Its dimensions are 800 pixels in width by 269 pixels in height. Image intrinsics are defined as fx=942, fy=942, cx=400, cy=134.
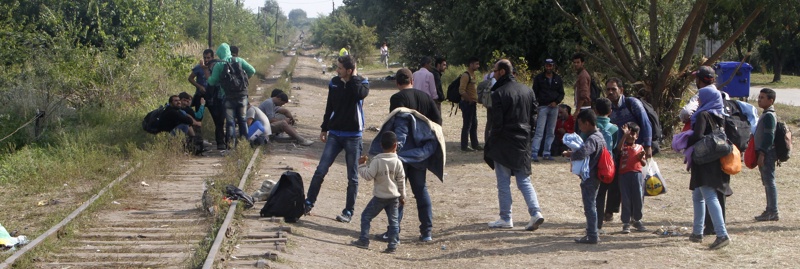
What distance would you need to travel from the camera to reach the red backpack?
823cm

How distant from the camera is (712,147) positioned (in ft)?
25.9

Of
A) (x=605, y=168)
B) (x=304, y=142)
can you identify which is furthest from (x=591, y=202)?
(x=304, y=142)

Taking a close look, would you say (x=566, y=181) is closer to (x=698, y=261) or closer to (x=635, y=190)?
(x=635, y=190)

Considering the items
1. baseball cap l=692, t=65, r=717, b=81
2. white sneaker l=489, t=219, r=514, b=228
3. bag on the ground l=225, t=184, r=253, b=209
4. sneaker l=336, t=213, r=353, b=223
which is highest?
baseball cap l=692, t=65, r=717, b=81

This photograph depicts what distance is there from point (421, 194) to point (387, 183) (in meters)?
0.65

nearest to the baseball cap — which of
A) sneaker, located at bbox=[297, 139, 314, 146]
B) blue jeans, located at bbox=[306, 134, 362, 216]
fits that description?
blue jeans, located at bbox=[306, 134, 362, 216]

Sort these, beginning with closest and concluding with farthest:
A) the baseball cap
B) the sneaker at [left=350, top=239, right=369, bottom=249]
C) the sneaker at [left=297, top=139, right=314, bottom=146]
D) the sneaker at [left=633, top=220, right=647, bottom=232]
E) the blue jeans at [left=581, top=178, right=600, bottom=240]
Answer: the baseball cap
the blue jeans at [left=581, top=178, right=600, bottom=240]
the sneaker at [left=350, top=239, right=369, bottom=249]
the sneaker at [left=633, top=220, right=647, bottom=232]
the sneaker at [left=297, top=139, right=314, bottom=146]

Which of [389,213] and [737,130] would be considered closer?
[737,130]

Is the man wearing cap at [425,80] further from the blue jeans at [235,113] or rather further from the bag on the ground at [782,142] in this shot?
the bag on the ground at [782,142]

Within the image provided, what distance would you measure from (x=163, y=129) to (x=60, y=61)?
25.9ft

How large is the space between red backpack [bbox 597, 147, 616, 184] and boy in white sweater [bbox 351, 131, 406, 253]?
1.75 metres

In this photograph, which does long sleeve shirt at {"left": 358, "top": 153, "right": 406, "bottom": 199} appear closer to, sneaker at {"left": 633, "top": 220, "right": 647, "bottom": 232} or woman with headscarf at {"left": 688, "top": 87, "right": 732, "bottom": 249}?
sneaker at {"left": 633, "top": 220, "right": 647, "bottom": 232}

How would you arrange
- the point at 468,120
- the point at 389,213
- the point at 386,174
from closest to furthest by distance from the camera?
the point at 386,174 < the point at 389,213 < the point at 468,120

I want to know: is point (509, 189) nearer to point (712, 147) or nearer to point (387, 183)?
point (387, 183)
